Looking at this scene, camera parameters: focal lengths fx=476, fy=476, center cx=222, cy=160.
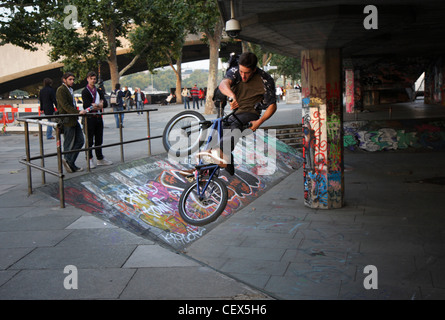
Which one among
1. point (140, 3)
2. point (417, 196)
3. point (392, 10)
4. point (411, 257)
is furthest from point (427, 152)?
point (140, 3)

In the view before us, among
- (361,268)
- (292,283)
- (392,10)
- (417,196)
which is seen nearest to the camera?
(292,283)

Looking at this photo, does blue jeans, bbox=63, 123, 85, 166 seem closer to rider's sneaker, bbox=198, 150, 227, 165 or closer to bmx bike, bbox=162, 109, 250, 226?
bmx bike, bbox=162, 109, 250, 226

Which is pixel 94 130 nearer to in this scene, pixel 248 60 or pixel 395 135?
pixel 248 60

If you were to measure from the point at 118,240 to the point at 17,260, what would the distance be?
117cm

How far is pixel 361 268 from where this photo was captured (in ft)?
20.6

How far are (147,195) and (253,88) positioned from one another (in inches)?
151

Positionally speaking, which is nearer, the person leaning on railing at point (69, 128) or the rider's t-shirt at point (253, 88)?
the rider's t-shirt at point (253, 88)

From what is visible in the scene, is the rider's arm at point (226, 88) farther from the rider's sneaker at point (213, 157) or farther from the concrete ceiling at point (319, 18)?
the concrete ceiling at point (319, 18)

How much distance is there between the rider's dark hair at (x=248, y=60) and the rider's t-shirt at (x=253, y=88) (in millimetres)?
243

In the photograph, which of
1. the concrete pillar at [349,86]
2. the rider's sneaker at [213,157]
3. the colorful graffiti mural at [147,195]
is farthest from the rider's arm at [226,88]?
the concrete pillar at [349,86]

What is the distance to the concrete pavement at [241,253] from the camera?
4.75 metres

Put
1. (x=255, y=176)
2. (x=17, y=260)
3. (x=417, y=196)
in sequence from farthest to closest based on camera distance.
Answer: (x=255, y=176) < (x=417, y=196) < (x=17, y=260)

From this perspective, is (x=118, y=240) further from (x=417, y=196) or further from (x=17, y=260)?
(x=417, y=196)

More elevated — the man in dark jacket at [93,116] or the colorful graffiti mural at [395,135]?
the man in dark jacket at [93,116]
